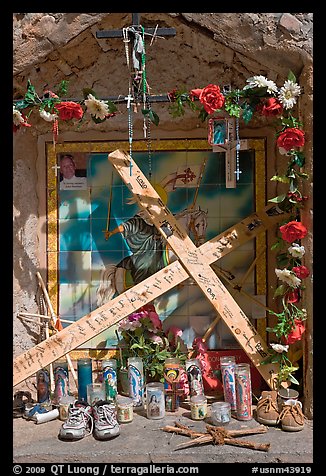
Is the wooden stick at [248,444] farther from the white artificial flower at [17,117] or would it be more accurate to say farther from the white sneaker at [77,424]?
the white artificial flower at [17,117]

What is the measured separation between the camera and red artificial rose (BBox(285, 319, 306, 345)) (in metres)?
3.36

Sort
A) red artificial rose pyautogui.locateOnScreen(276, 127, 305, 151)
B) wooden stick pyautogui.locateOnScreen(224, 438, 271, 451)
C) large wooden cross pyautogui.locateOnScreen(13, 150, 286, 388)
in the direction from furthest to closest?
large wooden cross pyautogui.locateOnScreen(13, 150, 286, 388)
red artificial rose pyautogui.locateOnScreen(276, 127, 305, 151)
wooden stick pyautogui.locateOnScreen(224, 438, 271, 451)

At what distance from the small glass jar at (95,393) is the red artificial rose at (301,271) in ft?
4.52

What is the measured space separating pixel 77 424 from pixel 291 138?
6.61ft

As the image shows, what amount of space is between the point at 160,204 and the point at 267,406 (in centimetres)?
141

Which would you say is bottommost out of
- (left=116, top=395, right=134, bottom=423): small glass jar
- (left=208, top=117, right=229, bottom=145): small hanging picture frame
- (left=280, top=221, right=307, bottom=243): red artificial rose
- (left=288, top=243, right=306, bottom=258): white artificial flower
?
(left=116, top=395, right=134, bottom=423): small glass jar

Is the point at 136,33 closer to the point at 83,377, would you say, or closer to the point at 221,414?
the point at 83,377

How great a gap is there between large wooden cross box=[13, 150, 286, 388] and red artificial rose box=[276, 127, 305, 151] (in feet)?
2.32

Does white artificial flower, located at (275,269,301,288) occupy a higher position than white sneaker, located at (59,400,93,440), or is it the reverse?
white artificial flower, located at (275,269,301,288)

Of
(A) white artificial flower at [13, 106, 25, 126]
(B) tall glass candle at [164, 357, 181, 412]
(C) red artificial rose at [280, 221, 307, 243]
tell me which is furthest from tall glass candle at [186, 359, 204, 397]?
(A) white artificial flower at [13, 106, 25, 126]

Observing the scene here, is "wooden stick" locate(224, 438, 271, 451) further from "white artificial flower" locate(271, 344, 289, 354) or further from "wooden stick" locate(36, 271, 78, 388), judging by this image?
"wooden stick" locate(36, 271, 78, 388)

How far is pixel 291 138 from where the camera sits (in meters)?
3.29

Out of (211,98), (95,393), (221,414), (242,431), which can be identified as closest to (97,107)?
(211,98)

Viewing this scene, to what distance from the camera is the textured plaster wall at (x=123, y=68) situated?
341 cm
